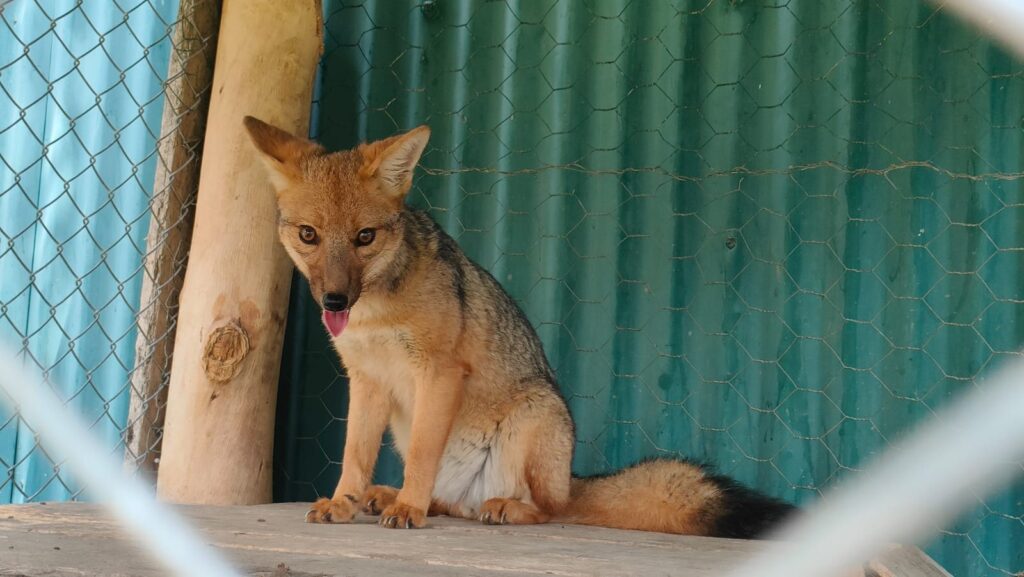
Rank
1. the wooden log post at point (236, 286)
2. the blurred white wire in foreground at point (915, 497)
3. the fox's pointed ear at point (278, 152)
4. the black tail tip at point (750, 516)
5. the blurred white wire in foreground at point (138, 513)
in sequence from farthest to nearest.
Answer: the wooden log post at point (236, 286)
the fox's pointed ear at point (278, 152)
the black tail tip at point (750, 516)
the blurred white wire in foreground at point (138, 513)
the blurred white wire in foreground at point (915, 497)

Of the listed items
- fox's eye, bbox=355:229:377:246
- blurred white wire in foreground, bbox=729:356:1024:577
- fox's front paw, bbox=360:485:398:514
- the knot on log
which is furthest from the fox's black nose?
blurred white wire in foreground, bbox=729:356:1024:577

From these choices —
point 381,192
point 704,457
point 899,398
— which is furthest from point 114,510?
point 899,398

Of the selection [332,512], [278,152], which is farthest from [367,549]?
[278,152]

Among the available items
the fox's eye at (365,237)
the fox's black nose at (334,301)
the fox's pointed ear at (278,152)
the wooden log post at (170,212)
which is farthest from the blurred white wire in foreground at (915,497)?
the wooden log post at (170,212)

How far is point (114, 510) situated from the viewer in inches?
131

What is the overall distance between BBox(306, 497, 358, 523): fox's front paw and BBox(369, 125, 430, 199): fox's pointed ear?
1.10 metres

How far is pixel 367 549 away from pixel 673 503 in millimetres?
1293

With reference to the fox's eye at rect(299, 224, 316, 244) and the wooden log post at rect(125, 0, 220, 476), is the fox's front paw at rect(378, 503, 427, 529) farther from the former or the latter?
the wooden log post at rect(125, 0, 220, 476)

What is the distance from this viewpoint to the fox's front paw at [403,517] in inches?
Answer: 126

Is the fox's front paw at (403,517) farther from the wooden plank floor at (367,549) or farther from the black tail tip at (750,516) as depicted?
the black tail tip at (750,516)

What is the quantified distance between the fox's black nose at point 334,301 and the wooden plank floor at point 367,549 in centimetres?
70

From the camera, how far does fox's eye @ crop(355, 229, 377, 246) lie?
3389mm

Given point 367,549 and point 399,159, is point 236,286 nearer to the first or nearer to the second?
point 399,159

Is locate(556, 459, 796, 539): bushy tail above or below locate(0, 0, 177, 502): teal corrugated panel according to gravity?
below
